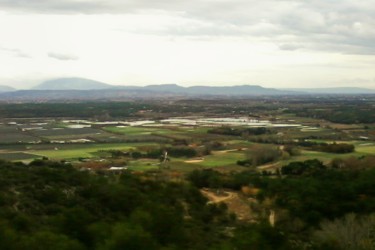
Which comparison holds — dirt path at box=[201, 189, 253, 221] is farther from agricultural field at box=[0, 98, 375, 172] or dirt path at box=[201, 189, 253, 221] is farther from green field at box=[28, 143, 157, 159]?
green field at box=[28, 143, 157, 159]

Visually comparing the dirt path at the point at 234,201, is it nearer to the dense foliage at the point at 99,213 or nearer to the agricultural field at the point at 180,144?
the dense foliage at the point at 99,213

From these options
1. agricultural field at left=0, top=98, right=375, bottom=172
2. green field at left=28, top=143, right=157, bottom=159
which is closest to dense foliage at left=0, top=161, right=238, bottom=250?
green field at left=28, top=143, right=157, bottom=159

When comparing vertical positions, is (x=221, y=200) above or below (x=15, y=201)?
below

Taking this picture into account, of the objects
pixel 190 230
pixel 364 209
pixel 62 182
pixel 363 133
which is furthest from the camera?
pixel 363 133

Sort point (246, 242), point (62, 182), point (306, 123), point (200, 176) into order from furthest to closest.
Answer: point (306, 123), point (200, 176), point (62, 182), point (246, 242)

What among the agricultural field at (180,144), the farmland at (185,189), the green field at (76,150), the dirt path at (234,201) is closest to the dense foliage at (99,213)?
the farmland at (185,189)

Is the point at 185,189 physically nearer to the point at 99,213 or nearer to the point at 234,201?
the point at 234,201

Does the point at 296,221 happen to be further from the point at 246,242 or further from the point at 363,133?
the point at 363,133

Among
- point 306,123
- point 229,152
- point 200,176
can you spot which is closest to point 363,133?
point 306,123
